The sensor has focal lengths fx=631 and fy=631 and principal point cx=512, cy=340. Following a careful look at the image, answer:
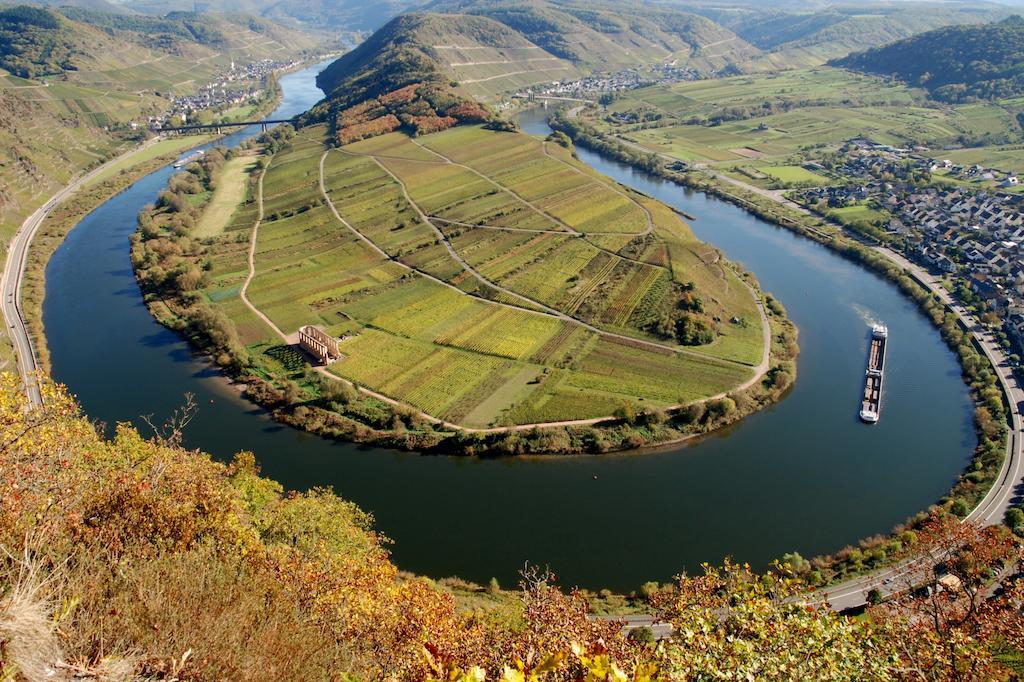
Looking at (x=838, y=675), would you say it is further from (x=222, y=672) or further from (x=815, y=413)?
(x=815, y=413)

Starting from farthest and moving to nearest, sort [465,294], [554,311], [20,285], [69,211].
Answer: [69,211], [20,285], [465,294], [554,311]

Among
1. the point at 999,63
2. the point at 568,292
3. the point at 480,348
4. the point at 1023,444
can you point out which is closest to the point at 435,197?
the point at 568,292

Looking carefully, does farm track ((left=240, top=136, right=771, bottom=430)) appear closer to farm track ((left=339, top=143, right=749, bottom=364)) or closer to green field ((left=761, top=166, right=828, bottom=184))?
farm track ((left=339, top=143, right=749, bottom=364))

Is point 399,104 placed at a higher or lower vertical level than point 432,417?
higher

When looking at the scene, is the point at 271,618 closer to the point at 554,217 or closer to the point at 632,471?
the point at 632,471

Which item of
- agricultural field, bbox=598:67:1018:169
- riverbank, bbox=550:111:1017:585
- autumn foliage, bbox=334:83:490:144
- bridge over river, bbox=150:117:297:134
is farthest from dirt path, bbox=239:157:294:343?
agricultural field, bbox=598:67:1018:169

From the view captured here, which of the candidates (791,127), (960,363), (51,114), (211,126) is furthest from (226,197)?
(791,127)
